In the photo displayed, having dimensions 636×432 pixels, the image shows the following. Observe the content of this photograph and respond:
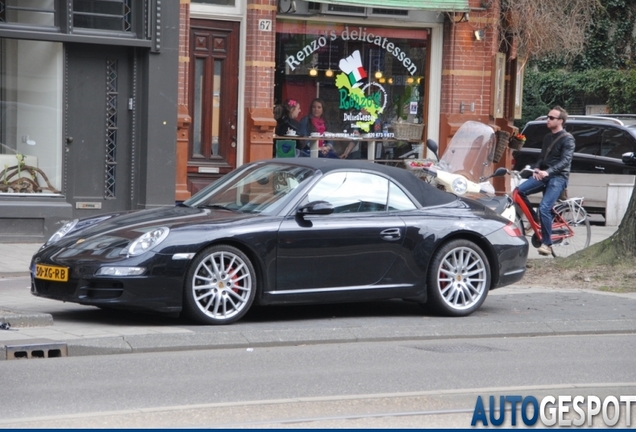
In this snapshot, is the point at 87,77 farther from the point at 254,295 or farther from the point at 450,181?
the point at 254,295

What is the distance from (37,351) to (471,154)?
8116 millimetres

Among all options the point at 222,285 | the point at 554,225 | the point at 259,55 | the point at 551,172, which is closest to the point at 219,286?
the point at 222,285

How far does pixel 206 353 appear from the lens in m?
8.34

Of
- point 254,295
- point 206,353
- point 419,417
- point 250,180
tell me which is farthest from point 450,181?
point 419,417

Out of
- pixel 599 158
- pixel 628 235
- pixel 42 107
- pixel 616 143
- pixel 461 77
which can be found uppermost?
pixel 461 77

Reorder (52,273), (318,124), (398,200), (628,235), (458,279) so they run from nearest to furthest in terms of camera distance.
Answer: (52,273)
(398,200)
(458,279)
(628,235)
(318,124)

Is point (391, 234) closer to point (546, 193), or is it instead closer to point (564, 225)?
point (546, 193)

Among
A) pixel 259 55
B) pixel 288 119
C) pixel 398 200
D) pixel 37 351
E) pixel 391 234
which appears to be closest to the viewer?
pixel 37 351

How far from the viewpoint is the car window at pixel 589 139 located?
21797 mm

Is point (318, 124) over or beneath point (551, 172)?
over

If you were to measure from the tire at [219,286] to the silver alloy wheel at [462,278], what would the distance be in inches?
76.0

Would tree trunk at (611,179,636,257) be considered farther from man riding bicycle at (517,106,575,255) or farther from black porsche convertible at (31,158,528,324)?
black porsche convertible at (31,158,528,324)

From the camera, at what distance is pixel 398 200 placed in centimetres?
Answer: 1022

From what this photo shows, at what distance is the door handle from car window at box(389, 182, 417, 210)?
27cm
